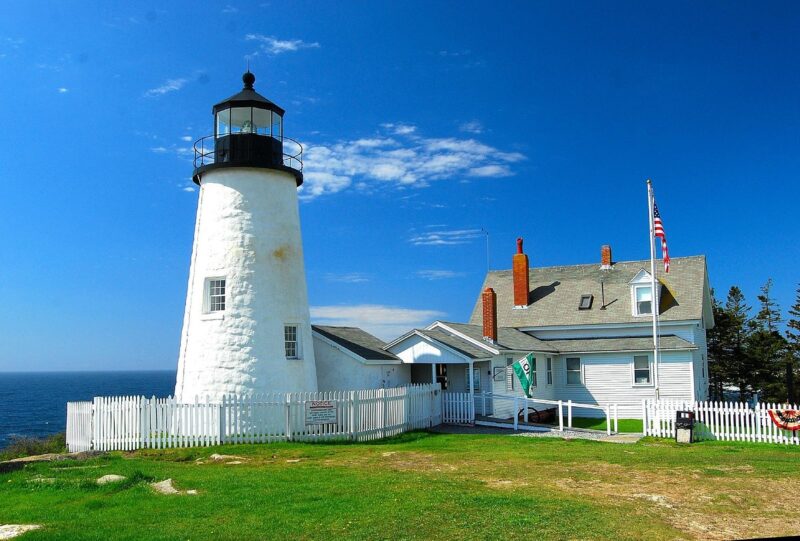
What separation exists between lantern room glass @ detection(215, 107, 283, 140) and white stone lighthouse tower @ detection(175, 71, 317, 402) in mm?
32

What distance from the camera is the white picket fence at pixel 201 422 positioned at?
1875 centimetres

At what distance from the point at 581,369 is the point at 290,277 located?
53.8ft

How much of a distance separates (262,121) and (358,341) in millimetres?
9195

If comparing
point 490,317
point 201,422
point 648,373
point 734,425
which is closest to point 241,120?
point 201,422

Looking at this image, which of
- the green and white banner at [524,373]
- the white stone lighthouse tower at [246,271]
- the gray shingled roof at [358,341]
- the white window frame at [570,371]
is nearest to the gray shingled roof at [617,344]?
the white window frame at [570,371]

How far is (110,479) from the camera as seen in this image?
12984mm

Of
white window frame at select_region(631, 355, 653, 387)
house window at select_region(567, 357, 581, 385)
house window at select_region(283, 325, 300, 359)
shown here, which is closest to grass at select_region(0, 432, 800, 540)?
house window at select_region(283, 325, 300, 359)

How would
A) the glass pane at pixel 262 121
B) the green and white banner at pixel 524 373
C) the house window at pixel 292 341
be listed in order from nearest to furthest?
the house window at pixel 292 341 < the glass pane at pixel 262 121 < the green and white banner at pixel 524 373

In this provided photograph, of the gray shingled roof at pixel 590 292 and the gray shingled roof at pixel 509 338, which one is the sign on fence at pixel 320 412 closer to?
the gray shingled roof at pixel 509 338

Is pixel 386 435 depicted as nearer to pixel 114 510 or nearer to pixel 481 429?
pixel 481 429

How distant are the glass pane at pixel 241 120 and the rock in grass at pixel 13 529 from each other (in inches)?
566

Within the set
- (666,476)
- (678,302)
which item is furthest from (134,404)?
(678,302)

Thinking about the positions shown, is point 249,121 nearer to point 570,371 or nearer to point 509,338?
point 509,338

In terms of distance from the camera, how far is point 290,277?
21.5 meters
